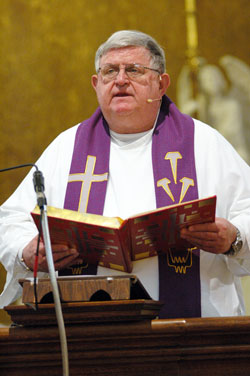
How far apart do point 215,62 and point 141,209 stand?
2.42 m

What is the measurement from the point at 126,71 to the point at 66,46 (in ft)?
6.82

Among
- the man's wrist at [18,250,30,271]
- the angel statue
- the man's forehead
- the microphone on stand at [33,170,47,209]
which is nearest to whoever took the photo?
the microphone on stand at [33,170,47,209]

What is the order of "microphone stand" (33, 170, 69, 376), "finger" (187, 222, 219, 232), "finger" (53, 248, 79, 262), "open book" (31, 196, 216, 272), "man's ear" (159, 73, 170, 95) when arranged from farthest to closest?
"man's ear" (159, 73, 170, 95)
"finger" (53, 248, 79, 262)
"finger" (187, 222, 219, 232)
"open book" (31, 196, 216, 272)
"microphone stand" (33, 170, 69, 376)

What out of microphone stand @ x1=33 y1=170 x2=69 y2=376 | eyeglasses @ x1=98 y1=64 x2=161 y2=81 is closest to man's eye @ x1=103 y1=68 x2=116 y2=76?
eyeglasses @ x1=98 y1=64 x2=161 y2=81

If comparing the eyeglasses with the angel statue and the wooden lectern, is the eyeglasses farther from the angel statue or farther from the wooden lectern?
the angel statue

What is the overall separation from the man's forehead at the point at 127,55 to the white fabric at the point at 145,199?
40 centimetres

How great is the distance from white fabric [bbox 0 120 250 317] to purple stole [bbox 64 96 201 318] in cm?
4

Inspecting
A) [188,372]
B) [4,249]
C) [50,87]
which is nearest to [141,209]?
[4,249]

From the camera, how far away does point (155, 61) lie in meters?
3.58

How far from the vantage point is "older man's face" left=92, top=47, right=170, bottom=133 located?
11.3ft

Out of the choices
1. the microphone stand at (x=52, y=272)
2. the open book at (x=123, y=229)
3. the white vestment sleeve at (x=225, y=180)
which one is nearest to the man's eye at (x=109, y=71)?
the white vestment sleeve at (x=225, y=180)

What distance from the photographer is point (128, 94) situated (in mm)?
3451

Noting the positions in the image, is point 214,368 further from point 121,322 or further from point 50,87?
point 50,87

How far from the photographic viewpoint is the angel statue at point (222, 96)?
5281 mm
